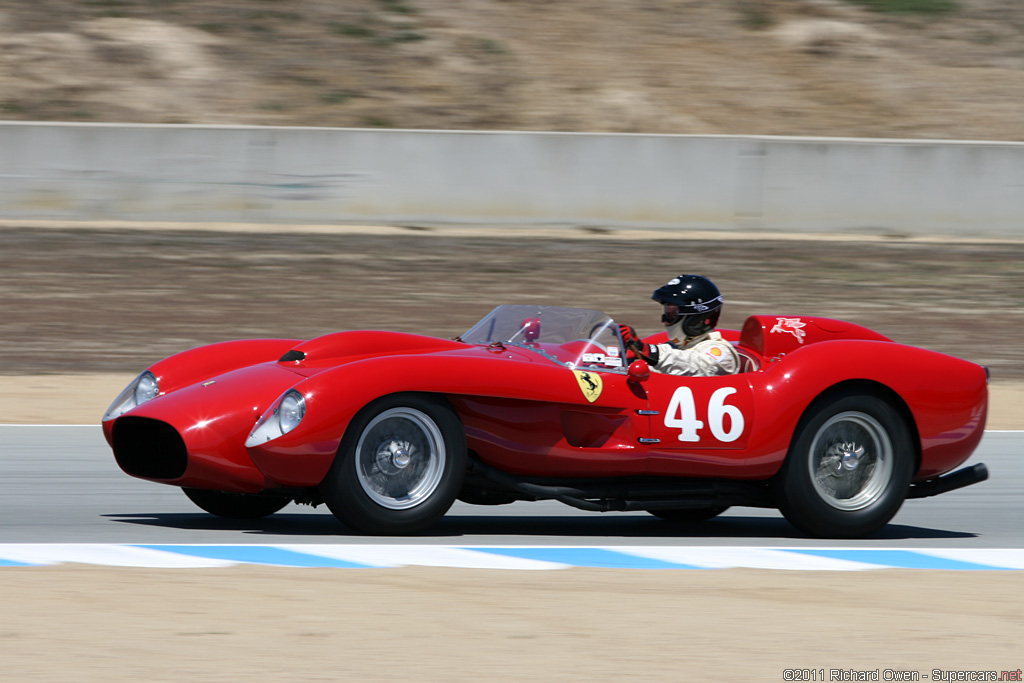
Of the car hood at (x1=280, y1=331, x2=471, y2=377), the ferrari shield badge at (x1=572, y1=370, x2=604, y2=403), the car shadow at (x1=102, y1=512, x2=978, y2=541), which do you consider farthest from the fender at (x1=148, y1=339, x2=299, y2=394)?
the ferrari shield badge at (x1=572, y1=370, x2=604, y2=403)

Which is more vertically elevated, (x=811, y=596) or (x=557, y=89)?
(x=557, y=89)

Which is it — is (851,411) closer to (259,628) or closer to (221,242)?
(259,628)

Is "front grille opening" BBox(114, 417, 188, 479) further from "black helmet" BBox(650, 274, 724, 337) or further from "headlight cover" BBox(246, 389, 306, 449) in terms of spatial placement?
"black helmet" BBox(650, 274, 724, 337)

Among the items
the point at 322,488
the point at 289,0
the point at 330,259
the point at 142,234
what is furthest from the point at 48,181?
the point at 322,488

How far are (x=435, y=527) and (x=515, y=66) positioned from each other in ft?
57.0

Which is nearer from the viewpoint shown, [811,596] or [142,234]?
[811,596]

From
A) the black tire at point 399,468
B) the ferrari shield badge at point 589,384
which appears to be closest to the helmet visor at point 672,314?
the ferrari shield badge at point 589,384

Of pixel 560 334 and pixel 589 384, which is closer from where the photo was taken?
pixel 589 384

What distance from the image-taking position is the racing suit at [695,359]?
20.9ft

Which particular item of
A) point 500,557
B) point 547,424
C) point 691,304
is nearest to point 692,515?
point 691,304

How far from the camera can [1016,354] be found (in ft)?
45.9

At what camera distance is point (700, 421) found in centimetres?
612

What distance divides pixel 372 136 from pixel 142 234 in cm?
310

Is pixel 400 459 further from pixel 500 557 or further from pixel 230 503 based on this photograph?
→ pixel 230 503
